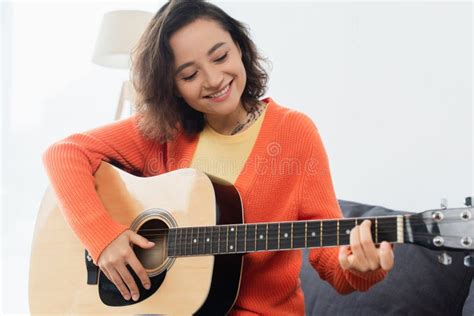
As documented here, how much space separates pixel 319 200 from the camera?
1.19 meters

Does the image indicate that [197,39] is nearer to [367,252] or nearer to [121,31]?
[367,252]

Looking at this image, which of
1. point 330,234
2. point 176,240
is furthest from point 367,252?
point 176,240

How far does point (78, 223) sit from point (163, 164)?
29 centimetres

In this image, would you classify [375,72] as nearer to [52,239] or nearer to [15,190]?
[52,239]

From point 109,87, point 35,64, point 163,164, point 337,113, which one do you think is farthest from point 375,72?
point 35,64

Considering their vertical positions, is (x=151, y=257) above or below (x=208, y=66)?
below

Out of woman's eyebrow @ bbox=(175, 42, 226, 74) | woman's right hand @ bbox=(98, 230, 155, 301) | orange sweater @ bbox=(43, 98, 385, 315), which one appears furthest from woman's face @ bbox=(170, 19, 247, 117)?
woman's right hand @ bbox=(98, 230, 155, 301)

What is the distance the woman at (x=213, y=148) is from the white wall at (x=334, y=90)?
1.98 feet

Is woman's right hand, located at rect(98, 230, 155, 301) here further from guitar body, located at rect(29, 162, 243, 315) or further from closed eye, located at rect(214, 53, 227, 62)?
closed eye, located at rect(214, 53, 227, 62)

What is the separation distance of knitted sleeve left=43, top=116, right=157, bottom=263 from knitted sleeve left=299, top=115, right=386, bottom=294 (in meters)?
0.42

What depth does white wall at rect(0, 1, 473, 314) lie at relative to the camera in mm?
1672

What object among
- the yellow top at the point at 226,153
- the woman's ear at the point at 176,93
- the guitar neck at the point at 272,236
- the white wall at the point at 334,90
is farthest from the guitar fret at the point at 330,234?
the white wall at the point at 334,90

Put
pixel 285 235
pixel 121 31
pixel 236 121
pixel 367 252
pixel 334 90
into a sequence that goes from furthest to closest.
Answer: pixel 121 31, pixel 334 90, pixel 236 121, pixel 285 235, pixel 367 252

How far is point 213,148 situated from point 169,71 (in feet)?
0.70
